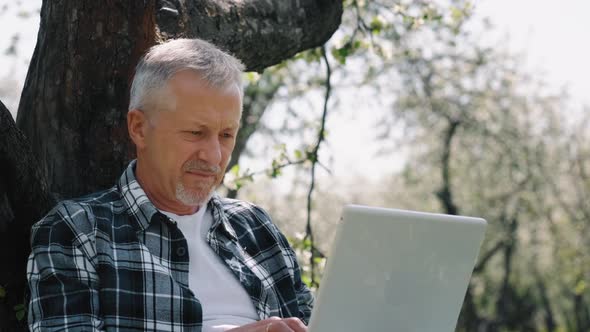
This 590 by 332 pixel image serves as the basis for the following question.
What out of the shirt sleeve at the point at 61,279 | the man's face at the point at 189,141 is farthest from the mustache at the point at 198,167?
the shirt sleeve at the point at 61,279

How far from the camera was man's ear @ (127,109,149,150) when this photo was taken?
2424 mm

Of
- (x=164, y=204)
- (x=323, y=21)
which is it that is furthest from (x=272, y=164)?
(x=164, y=204)

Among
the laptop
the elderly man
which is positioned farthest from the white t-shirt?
the laptop

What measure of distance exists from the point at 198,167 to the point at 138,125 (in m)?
0.23

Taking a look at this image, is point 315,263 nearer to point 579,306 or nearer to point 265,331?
point 265,331

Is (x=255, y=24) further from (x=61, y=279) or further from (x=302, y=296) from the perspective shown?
(x=61, y=279)

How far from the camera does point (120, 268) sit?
2.18 meters

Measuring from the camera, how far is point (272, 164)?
4555mm

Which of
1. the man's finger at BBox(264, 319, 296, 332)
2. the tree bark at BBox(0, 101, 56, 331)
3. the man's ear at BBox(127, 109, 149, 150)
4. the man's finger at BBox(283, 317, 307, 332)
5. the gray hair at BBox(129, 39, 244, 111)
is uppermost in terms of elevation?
the gray hair at BBox(129, 39, 244, 111)

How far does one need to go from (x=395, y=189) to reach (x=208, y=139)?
828 inches

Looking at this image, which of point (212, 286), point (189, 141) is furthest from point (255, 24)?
point (212, 286)

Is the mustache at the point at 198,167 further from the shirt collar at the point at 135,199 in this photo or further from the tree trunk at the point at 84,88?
the tree trunk at the point at 84,88

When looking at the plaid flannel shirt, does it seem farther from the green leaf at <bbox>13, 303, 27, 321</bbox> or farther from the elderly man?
the green leaf at <bbox>13, 303, 27, 321</bbox>

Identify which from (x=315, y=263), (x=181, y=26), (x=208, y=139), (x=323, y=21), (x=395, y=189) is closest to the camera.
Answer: (x=208, y=139)
